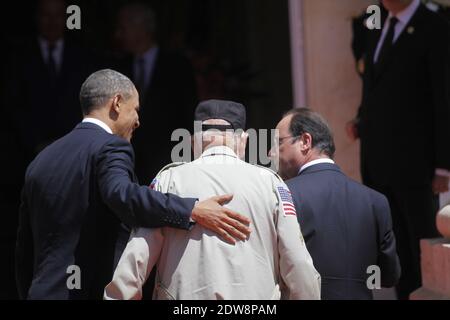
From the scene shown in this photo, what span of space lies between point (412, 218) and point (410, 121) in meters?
0.61

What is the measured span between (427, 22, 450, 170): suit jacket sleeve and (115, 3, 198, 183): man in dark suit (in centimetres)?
224

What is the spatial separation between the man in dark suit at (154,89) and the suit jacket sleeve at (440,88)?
7.34 feet

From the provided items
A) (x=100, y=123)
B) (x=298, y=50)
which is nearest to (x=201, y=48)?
(x=298, y=50)

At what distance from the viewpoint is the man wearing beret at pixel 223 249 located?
4020 millimetres

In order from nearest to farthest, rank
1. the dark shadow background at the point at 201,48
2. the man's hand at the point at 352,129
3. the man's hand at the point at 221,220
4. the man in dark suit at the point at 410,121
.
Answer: the man's hand at the point at 221,220, the man in dark suit at the point at 410,121, the man's hand at the point at 352,129, the dark shadow background at the point at 201,48

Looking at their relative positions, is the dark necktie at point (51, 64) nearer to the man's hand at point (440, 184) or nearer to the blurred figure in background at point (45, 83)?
the blurred figure in background at point (45, 83)

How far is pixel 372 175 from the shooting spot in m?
6.30

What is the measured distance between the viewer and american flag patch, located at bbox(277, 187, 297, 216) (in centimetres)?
412

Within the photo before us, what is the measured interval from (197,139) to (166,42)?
5278 millimetres

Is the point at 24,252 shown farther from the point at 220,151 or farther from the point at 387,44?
the point at 387,44

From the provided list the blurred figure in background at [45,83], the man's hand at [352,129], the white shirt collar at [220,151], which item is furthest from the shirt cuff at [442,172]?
the blurred figure in background at [45,83]

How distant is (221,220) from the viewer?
4008 mm

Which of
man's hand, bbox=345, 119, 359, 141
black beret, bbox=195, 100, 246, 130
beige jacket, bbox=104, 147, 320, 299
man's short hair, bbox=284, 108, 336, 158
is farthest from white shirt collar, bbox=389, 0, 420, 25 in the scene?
beige jacket, bbox=104, 147, 320, 299

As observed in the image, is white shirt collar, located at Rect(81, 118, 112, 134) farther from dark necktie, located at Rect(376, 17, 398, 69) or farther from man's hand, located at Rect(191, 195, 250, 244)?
dark necktie, located at Rect(376, 17, 398, 69)
